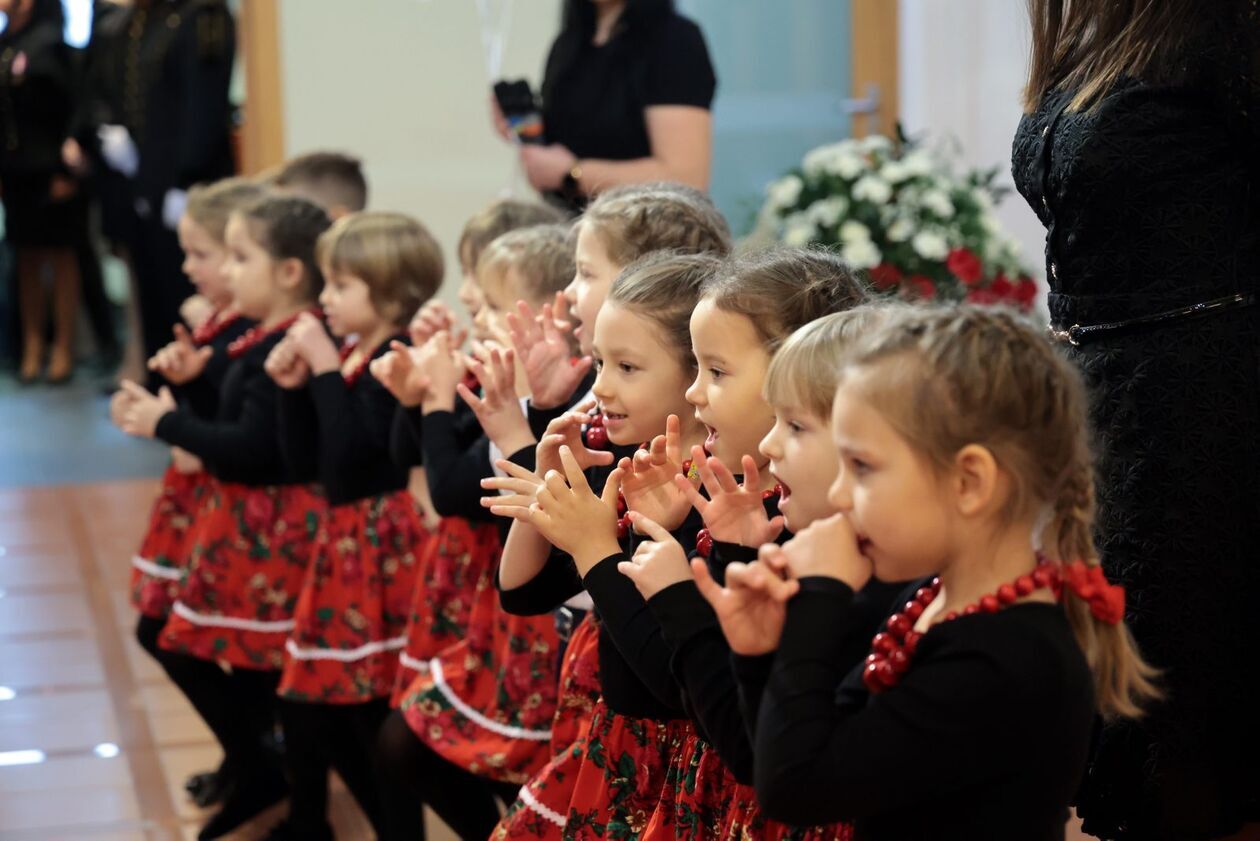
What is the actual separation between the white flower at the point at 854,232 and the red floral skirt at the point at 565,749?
7.68 feet

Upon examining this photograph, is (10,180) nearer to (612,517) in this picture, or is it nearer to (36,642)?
(36,642)

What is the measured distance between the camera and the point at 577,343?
258 centimetres

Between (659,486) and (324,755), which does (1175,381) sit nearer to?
(659,486)

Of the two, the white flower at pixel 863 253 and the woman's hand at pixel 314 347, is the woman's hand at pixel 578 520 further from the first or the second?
the white flower at pixel 863 253

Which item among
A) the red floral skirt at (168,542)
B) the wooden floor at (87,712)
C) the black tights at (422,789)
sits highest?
the red floral skirt at (168,542)

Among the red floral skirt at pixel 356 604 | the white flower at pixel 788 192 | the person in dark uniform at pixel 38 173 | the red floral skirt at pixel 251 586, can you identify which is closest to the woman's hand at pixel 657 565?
the red floral skirt at pixel 356 604

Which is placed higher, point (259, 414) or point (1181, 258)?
point (1181, 258)

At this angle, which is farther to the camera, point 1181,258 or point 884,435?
point 1181,258

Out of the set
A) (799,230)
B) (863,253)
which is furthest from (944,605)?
(799,230)

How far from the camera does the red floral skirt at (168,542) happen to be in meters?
3.35

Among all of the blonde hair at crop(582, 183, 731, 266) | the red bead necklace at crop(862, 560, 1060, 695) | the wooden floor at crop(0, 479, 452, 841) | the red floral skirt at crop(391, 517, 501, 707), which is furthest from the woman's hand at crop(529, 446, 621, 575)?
the wooden floor at crop(0, 479, 452, 841)

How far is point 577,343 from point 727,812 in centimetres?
104

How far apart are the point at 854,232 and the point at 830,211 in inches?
4.1

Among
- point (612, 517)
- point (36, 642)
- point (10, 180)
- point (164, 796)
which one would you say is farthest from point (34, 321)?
point (612, 517)
